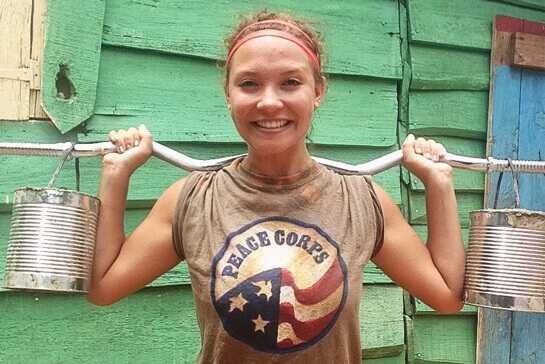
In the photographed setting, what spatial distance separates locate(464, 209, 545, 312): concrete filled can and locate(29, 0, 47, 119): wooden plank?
1.49 m

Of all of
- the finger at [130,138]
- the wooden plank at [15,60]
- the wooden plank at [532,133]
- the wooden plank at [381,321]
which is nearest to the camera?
the finger at [130,138]

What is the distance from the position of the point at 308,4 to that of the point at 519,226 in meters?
1.39

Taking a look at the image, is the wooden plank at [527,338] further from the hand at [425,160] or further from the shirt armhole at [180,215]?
the shirt armhole at [180,215]

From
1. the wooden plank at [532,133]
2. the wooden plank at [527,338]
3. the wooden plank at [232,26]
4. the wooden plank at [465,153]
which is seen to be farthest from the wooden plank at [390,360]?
the wooden plank at [232,26]

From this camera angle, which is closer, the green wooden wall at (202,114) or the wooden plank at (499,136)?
the green wooden wall at (202,114)

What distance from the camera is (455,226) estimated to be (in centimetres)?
199

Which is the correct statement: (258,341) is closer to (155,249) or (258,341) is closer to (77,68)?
(155,249)

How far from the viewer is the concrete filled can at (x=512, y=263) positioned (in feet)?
6.01

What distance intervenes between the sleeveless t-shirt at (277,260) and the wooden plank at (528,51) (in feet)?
5.54

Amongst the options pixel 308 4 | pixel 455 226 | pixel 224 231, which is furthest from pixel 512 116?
pixel 224 231

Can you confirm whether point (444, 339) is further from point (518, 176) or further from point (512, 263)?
point (512, 263)

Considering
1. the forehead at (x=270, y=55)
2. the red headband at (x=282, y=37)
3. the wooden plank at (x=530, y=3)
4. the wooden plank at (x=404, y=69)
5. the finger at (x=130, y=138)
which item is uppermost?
the wooden plank at (x=530, y=3)

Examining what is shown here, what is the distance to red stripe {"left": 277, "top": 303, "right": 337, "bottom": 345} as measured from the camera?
177 cm

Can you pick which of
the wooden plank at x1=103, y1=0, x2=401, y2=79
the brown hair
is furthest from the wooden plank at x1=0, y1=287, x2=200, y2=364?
the brown hair
